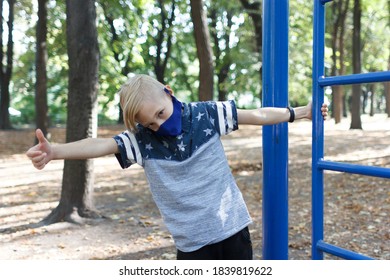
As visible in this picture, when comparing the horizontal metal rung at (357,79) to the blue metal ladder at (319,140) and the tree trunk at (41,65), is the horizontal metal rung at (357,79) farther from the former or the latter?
the tree trunk at (41,65)

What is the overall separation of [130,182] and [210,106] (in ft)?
19.4

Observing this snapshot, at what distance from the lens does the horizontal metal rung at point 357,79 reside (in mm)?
2021

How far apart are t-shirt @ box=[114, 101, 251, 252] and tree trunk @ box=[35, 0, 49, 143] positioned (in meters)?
8.50

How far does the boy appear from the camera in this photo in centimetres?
192

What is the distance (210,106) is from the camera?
206 centimetres

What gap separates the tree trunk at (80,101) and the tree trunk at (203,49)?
7.64 feet

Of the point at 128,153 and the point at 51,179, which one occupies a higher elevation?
the point at 128,153

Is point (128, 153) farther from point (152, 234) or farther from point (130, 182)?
point (130, 182)

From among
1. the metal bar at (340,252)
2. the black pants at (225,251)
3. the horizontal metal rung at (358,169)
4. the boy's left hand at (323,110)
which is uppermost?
the boy's left hand at (323,110)

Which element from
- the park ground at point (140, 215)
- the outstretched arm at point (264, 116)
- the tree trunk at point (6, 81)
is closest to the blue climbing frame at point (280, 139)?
the outstretched arm at point (264, 116)

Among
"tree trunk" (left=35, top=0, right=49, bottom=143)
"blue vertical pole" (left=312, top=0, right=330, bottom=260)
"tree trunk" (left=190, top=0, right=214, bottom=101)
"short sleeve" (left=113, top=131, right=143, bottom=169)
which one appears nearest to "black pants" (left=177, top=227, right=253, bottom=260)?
"short sleeve" (left=113, top=131, right=143, bottom=169)

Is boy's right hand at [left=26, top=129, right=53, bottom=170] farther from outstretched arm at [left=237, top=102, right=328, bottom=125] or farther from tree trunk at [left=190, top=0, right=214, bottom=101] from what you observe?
tree trunk at [left=190, top=0, right=214, bottom=101]

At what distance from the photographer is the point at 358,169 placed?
2.19 meters
